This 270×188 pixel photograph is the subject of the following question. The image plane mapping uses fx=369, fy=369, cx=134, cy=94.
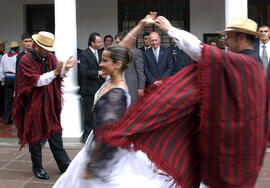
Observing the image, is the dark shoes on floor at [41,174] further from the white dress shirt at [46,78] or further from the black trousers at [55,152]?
the white dress shirt at [46,78]

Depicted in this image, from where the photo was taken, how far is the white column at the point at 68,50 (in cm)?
645

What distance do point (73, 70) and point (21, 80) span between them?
6.87 feet

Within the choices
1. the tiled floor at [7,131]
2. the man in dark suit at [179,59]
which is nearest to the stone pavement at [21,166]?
the tiled floor at [7,131]

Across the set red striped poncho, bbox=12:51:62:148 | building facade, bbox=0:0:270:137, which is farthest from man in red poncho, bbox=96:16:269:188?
building facade, bbox=0:0:270:137

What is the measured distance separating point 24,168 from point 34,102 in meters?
1.18

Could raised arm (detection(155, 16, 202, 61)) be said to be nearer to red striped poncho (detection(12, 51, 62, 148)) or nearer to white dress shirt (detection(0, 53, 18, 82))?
red striped poncho (detection(12, 51, 62, 148))

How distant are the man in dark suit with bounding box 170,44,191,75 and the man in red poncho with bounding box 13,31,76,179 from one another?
2378 millimetres

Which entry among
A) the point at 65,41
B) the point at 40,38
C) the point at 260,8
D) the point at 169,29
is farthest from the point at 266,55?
the point at 169,29

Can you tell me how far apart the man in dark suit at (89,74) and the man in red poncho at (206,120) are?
4119 mm

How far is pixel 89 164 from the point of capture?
255 cm

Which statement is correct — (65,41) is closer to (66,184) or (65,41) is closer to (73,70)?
(73,70)
